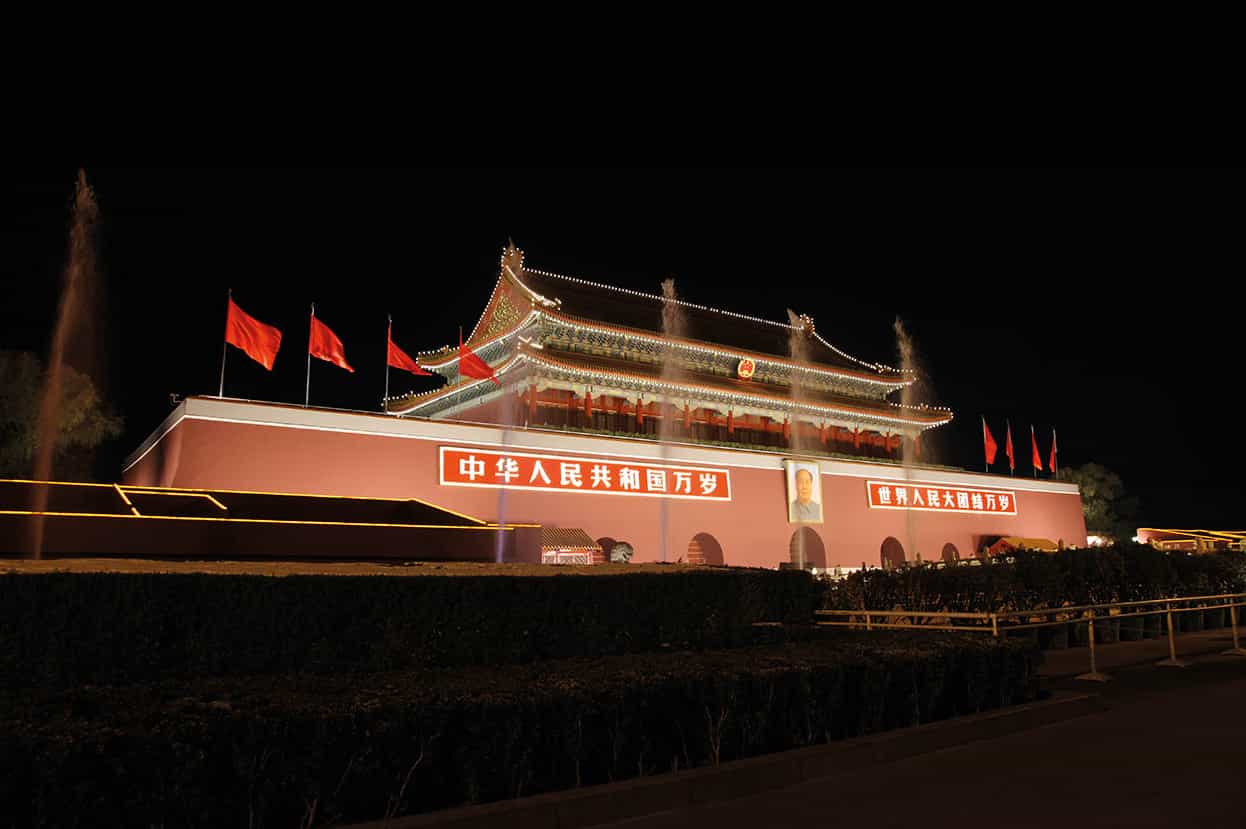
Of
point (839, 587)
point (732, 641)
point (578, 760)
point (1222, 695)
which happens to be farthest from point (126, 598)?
point (839, 587)

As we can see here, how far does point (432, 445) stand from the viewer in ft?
64.5

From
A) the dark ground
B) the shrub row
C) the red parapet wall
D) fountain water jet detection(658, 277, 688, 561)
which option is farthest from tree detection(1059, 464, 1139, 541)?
the dark ground

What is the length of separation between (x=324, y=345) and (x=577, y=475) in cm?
664

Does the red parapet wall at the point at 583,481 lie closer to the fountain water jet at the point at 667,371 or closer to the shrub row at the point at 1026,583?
the fountain water jet at the point at 667,371

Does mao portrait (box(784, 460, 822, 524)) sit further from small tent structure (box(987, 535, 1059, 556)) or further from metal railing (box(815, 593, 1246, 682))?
metal railing (box(815, 593, 1246, 682))

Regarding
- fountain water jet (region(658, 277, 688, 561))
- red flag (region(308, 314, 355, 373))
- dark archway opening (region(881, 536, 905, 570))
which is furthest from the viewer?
dark archway opening (region(881, 536, 905, 570))

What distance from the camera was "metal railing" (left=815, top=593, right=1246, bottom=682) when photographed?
350 inches

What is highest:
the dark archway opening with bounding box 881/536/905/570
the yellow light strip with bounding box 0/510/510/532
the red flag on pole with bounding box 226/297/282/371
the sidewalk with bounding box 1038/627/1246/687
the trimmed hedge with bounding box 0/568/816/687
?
the red flag on pole with bounding box 226/297/282/371

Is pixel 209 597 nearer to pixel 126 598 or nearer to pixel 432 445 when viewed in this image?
pixel 126 598

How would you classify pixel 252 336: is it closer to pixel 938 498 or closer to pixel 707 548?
pixel 707 548

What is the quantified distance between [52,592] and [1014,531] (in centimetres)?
3150

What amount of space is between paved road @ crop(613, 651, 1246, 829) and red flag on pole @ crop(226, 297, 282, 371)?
1554 cm

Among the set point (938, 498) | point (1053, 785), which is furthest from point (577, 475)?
point (1053, 785)

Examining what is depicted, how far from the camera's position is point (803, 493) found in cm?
2592
